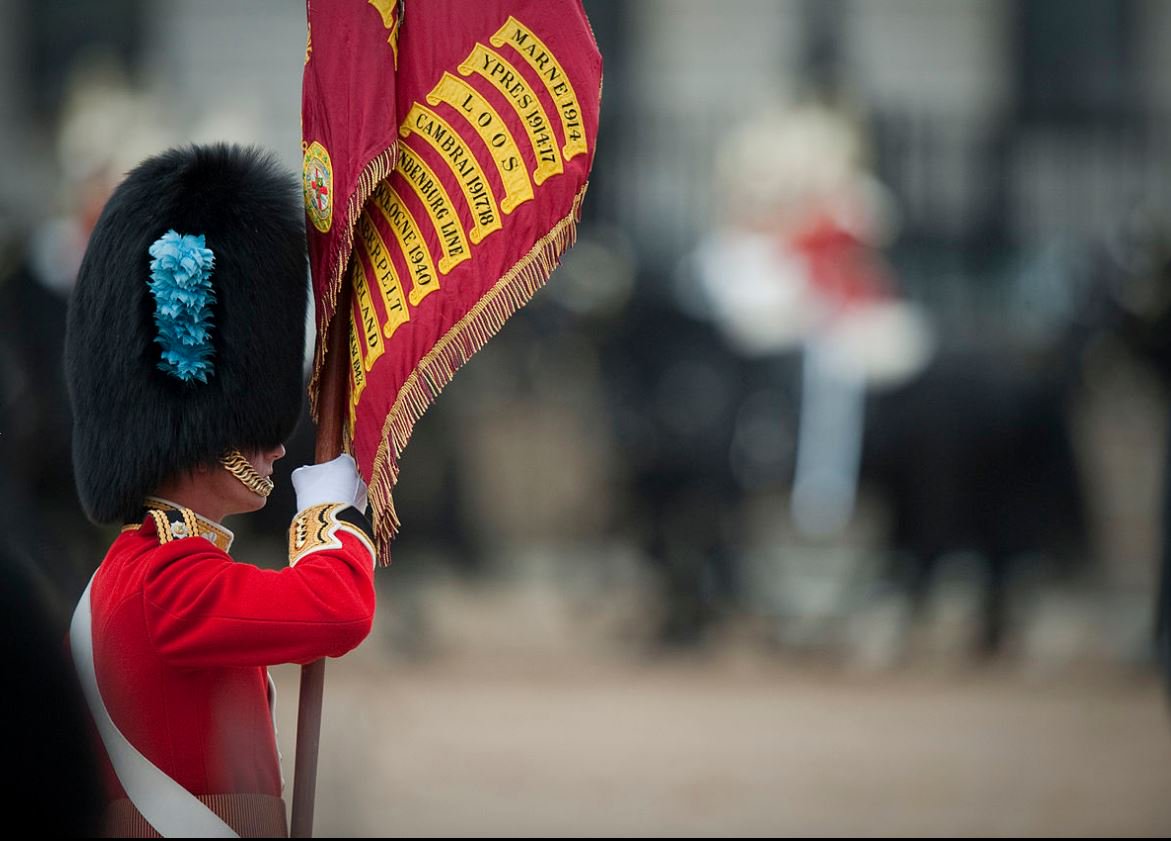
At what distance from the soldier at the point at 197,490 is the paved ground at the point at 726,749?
10.2 feet

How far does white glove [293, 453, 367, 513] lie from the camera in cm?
251

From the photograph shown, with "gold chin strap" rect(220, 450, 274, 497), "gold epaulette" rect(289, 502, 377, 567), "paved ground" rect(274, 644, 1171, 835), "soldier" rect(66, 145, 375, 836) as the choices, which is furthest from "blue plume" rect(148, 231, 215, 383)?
"paved ground" rect(274, 644, 1171, 835)

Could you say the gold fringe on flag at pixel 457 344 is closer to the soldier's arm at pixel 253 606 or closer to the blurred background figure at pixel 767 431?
the soldier's arm at pixel 253 606

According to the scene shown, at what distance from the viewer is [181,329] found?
2.43 metres

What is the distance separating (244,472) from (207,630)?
0.27 m

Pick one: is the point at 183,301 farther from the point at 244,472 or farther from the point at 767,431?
the point at 767,431

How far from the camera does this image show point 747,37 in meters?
12.9

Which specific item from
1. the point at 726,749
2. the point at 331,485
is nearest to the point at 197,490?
the point at 331,485

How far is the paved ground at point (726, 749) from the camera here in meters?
5.77

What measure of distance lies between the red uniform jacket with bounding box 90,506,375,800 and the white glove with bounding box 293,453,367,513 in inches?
1.6

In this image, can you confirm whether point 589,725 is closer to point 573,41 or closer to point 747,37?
point 573,41

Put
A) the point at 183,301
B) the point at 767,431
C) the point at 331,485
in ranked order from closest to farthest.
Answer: the point at 183,301, the point at 331,485, the point at 767,431

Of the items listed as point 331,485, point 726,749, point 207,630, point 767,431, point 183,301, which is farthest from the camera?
point 767,431

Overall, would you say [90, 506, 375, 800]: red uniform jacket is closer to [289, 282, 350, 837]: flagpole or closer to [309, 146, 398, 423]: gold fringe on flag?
[289, 282, 350, 837]: flagpole
